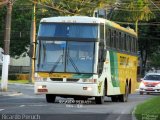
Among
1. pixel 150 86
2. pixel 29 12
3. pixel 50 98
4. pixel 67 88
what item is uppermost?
pixel 29 12

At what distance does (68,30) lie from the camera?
27781 millimetres

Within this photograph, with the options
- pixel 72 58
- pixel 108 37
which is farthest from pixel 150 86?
pixel 72 58

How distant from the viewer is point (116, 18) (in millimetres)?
70500

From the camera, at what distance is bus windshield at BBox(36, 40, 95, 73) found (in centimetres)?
2695

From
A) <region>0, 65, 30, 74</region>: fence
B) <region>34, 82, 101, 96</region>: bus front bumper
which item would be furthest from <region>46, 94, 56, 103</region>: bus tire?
<region>0, 65, 30, 74</region>: fence

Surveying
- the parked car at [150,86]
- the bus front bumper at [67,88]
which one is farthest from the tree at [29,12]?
the bus front bumper at [67,88]

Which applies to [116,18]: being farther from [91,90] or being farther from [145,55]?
[91,90]

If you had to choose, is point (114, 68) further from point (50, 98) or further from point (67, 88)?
point (67, 88)

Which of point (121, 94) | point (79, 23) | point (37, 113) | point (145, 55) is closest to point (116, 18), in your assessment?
point (145, 55)

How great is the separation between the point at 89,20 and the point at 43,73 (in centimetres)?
308

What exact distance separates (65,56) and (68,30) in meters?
1.40

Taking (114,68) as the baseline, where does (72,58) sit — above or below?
above

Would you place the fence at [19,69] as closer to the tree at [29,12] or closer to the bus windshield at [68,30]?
the tree at [29,12]

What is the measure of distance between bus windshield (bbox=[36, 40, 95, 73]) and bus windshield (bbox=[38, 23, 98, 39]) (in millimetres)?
372
